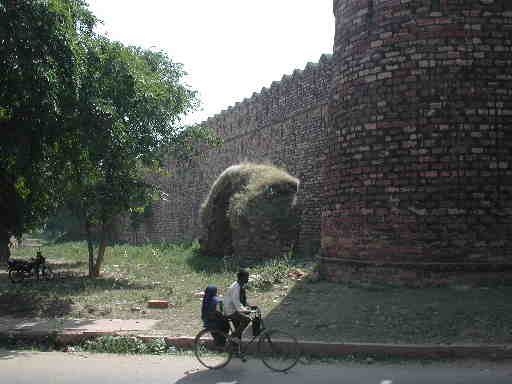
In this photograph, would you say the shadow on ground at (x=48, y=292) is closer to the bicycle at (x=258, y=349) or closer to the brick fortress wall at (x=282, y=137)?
the bicycle at (x=258, y=349)

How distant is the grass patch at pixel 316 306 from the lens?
23.3 ft

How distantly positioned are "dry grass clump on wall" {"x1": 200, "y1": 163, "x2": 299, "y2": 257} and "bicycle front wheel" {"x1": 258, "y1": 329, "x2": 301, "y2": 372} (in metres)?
9.31

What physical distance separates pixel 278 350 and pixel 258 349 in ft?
1.35

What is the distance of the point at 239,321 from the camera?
21.8 feet

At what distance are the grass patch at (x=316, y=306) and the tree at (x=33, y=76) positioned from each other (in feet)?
9.45

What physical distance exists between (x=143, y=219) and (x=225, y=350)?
107ft

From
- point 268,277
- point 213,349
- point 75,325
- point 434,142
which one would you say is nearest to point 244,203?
point 268,277

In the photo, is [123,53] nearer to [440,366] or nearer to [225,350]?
[225,350]

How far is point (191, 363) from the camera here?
22.1ft

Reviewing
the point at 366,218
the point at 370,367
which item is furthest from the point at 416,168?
the point at 370,367

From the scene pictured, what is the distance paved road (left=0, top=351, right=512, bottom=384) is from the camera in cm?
579

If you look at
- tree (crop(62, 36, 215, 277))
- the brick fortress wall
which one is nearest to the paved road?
tree (crop(62, 36, 215, 277))

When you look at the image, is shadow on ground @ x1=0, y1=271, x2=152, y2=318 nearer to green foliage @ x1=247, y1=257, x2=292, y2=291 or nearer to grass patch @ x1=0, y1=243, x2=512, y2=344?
grass patch @ x1=0, y1=243, x2=512, y2=344

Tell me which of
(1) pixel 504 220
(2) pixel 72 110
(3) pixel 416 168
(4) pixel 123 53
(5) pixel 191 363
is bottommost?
(5) pixel 191 363
